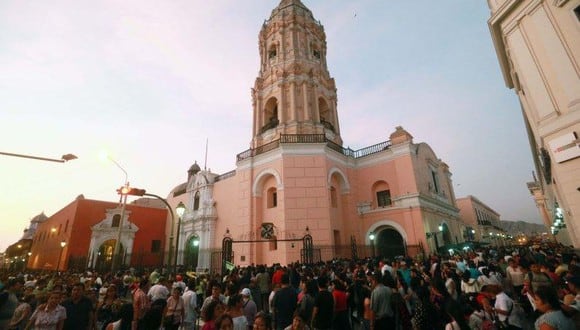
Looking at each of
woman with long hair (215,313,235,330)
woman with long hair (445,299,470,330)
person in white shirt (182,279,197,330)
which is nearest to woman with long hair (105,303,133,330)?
person in white shirt (182,279,197,330)

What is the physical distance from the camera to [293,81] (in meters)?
22.6

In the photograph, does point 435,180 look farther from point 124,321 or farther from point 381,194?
point 124,321

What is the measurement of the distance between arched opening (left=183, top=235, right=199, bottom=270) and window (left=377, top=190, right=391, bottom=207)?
1647 cm

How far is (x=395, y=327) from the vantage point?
16.3 ft

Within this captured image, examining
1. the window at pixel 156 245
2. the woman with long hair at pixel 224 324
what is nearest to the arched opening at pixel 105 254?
the window at pixel 156 245

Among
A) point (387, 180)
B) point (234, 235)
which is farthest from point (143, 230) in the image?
point (387, 180)

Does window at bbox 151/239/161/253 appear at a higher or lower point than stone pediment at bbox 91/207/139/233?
lower

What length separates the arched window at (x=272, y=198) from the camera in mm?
20250

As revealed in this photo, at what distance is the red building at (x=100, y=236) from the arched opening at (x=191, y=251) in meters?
3.02

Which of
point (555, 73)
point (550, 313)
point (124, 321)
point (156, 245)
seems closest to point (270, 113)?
point (555, 73)

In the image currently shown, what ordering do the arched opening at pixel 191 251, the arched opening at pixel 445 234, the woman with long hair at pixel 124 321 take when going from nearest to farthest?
the woman with long hair at pixel 124 321 < the arched opening at pixel 445 234 < the arched opening at pixel 191 251

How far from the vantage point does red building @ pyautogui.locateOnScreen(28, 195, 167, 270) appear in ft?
83.5

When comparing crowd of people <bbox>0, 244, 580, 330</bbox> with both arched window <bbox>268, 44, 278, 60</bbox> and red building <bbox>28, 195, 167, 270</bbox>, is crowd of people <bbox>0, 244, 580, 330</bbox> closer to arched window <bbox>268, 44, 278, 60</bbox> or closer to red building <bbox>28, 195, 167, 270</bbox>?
red building <bbox>28, 195, 167, 270</bbox>

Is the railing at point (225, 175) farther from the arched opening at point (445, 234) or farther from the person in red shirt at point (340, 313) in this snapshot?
the person in red shirt at point (340, 313)
